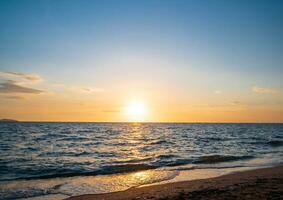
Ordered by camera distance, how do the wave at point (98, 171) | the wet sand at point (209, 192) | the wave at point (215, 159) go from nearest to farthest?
1. the wet sand at point (209, 192)
2. the wave at point (98, 171)
3. the wave at point (215, 159)

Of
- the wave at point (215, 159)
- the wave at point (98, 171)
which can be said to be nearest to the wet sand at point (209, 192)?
the wave at point (98, 171)

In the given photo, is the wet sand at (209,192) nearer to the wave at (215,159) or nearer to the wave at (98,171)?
the wave at (98,171)

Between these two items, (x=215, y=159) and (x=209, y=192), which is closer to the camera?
(x=209, y=192)

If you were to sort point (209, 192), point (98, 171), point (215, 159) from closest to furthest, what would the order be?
point (209, 192)
point (98, 171)
point (215, 159)

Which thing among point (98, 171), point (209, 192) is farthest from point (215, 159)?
point (209, 192)

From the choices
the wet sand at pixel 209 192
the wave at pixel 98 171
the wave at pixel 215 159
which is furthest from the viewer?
the wave at pixel 215 159

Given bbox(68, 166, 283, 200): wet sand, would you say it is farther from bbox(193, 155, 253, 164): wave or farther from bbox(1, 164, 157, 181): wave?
bbox(193, 155, 253, 164): wave

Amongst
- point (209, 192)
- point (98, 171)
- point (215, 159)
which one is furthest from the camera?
point (215, 159)

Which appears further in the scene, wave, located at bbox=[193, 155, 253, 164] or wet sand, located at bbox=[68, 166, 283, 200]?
wave, located at bbox=[193, 155, 253, 164]

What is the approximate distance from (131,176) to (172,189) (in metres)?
5.50

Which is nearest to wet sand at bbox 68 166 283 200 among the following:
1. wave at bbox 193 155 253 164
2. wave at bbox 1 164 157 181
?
wave at bbox 1 164 157 181

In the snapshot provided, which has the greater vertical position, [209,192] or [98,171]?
[209,192]

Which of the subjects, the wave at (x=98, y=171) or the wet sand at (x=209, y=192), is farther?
the wave at (x=98, y=171)

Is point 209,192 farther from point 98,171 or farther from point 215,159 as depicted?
point 215,159
